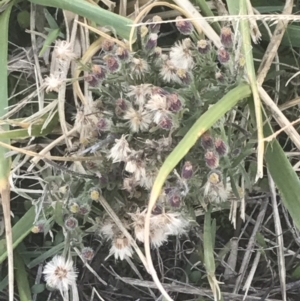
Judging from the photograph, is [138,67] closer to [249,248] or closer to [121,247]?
[121,247]

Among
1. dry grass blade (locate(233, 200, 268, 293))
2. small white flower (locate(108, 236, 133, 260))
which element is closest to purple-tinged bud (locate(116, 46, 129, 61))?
small white flower (locate(108, 236, 133, 260))

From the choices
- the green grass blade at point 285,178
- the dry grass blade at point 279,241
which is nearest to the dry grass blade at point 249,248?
the dry grass blade at point 279,241

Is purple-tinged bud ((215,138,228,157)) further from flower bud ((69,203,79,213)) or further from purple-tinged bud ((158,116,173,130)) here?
flower bud ((69,203,79,213))

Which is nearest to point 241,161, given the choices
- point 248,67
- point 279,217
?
point 248,67

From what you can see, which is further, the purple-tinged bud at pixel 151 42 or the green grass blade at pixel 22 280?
the green grass blade at pixel 22 280

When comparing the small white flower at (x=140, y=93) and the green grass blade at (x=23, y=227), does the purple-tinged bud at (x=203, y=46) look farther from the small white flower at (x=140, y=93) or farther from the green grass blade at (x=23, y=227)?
the green grass blade at (x=23, y=227)

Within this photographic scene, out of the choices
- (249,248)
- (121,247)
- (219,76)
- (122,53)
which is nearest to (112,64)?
(122,53)
